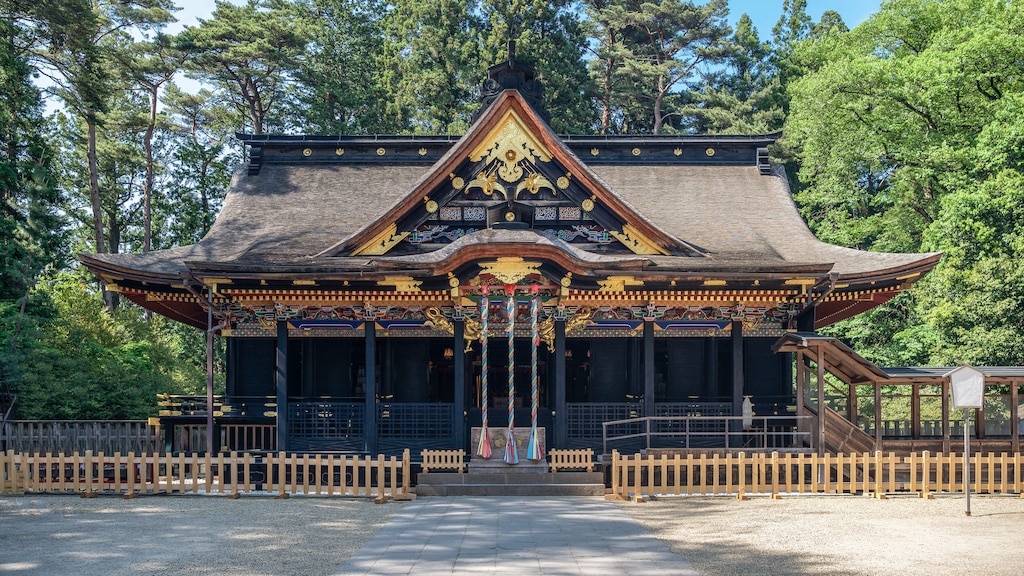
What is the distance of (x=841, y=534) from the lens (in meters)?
12.6

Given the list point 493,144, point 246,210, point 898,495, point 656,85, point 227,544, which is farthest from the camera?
point 656,85

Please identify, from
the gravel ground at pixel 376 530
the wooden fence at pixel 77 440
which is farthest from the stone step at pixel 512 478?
the wooden fence at pixel 77 440

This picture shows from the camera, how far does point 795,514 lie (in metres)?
14.4

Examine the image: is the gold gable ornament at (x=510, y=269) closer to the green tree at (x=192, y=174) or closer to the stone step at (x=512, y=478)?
the stone step at (x=512, y=478)

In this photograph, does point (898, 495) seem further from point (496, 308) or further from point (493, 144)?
point (493, 144)

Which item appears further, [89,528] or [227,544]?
[89,528]

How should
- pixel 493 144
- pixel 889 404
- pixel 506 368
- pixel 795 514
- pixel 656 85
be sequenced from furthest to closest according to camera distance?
pixel 656 85, pixel 889 404, pixel 506 368, pixel 493 144, pixel 795 514

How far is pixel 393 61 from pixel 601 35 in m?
14.2

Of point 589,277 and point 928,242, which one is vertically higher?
point 928,242

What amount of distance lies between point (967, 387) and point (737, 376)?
5.39 metres

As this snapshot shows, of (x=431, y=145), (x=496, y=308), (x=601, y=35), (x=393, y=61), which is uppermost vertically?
(x=601, y=35)

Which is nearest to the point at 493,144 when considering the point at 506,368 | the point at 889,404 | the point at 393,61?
the point at 506,368

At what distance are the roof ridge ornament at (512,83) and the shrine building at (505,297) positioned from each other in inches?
2.2

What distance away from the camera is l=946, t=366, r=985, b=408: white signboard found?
1490 centimetres
